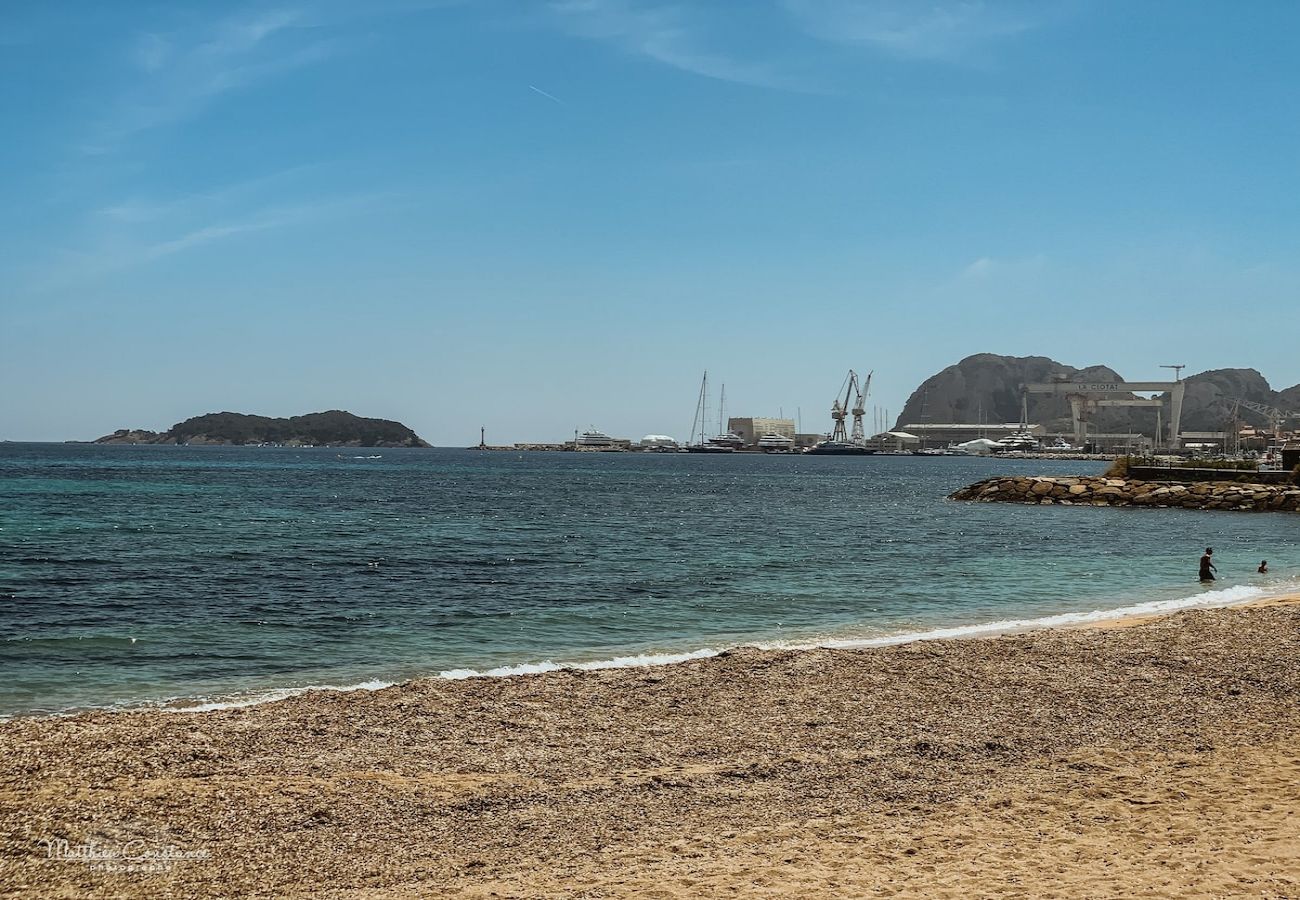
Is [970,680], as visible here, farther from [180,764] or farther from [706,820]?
[180,764]

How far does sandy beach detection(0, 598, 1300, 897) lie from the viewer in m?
6.33

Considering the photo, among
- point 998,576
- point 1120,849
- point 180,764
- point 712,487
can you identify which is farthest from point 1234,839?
point 712,487

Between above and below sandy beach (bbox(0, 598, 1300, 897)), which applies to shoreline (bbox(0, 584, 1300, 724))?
below

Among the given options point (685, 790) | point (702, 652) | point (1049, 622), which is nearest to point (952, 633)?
point (1049, 622)

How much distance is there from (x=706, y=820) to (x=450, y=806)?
200 centimetres

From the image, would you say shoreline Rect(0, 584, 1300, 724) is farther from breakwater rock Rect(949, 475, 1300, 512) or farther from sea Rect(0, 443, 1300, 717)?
breakwater rock Rect(949, 475, 1300, 512)

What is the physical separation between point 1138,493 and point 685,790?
5701 cm

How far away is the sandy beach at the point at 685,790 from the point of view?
633 centimetres

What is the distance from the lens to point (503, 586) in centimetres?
2300

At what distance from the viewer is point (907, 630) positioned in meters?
17.7

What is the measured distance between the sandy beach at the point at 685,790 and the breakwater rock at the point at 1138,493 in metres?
47.2

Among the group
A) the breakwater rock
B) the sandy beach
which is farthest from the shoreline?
the breakwater rock

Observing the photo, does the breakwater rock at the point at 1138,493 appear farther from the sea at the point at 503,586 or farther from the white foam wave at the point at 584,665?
the white foam wave at the point at 584,665

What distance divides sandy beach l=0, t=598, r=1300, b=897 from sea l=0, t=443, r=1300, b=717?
135 inches
